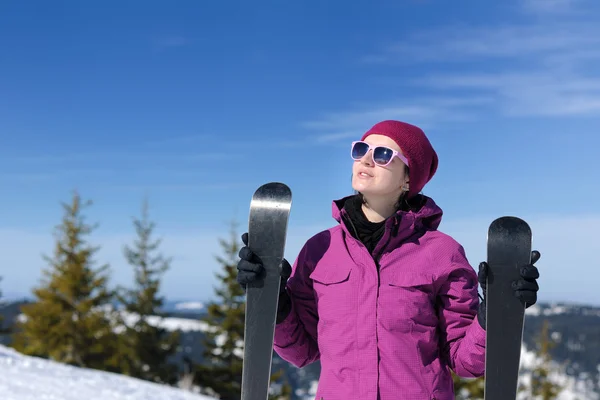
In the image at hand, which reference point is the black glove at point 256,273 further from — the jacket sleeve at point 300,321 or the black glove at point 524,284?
the black glove at point 524,284

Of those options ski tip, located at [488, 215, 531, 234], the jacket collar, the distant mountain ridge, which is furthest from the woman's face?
the distant mountain ridge

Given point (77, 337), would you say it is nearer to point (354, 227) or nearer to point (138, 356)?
point (138, 356)

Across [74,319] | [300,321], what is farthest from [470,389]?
[300,321]

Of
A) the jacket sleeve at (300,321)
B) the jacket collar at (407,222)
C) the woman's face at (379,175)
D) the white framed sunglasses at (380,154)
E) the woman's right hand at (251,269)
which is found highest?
the white framed sunglasses at (380,154)

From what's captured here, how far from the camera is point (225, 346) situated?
80.6ft

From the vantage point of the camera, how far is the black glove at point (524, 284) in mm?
2230

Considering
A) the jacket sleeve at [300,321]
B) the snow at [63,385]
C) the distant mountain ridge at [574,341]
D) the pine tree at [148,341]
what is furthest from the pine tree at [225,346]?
the distant mountain ridge at [574,341]

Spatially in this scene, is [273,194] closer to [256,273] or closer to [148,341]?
[256,273]

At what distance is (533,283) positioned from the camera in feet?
7.41

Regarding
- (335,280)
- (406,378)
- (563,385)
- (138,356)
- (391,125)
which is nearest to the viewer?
(406,378)

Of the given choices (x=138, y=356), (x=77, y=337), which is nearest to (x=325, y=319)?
(x=138, y=356)

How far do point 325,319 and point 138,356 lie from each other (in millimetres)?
25489

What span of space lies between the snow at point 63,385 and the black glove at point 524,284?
5543 millimetres

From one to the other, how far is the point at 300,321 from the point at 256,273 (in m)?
0.33
